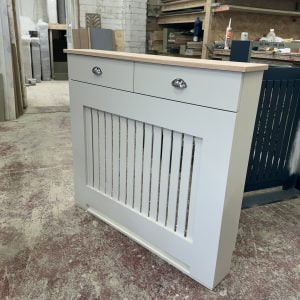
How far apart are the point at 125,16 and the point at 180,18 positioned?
851mm

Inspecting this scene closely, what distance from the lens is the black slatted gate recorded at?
5.78ft

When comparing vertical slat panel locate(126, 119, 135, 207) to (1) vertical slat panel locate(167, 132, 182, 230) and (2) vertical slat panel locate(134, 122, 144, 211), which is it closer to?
(2) vertical slat panel locate(134, 122, 144, 211)

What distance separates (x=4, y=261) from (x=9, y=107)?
2.73m

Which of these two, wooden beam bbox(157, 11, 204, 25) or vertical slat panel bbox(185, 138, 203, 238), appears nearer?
vertical slat panel bbox(185, 138, 203, 238)

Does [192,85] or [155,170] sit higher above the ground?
[192,85]

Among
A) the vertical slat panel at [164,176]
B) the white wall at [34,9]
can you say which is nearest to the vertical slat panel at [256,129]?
the vertical slat panel at [164,176]

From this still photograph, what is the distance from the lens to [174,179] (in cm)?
135

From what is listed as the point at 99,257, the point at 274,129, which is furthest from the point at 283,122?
the point at 99,257

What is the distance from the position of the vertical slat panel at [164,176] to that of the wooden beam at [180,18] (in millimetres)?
2577

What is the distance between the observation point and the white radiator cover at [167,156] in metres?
1.11

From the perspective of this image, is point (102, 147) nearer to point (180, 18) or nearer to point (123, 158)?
point (123, 158)

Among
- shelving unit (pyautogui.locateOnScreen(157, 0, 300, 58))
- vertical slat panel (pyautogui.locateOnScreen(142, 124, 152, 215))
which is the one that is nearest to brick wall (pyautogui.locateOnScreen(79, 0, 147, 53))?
shelving unit (pyautogui.locateOnScreen(157, 0, 300, 58))

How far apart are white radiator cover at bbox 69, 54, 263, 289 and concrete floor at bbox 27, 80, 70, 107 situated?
3261mm

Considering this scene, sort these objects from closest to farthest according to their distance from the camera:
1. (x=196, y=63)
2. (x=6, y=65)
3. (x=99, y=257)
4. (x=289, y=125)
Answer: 1. (x=196, y=63)
2. (x=99, y=257)
3. (x=289, y=125)
4. (x=6, y=65)
